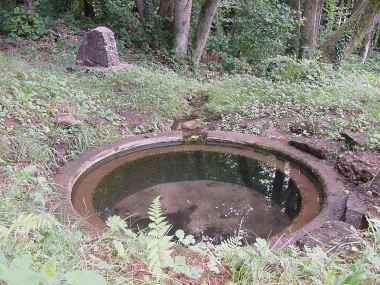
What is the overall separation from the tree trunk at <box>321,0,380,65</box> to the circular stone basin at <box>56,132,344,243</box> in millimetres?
5164

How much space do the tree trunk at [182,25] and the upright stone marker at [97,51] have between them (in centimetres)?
266

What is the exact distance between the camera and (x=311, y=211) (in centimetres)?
462

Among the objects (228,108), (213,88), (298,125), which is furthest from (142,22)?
(298,125)

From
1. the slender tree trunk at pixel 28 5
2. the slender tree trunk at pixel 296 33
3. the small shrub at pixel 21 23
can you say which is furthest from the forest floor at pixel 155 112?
the slender tree trunk at pixel 296 33

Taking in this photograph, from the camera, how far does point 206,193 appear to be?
512cm

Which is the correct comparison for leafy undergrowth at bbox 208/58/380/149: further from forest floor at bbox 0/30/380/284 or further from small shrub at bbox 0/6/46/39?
small shrub at bbox 0/6/46/39

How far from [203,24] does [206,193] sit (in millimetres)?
6795

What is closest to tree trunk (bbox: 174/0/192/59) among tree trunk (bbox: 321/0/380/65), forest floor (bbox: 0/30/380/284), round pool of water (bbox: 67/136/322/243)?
forest floor (bbox: 0/30/380/284)

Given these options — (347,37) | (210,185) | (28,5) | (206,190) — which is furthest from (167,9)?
(206,190)

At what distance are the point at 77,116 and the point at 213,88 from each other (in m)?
2.96

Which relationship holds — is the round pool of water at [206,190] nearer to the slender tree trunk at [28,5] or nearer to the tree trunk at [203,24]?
the tree trunk at [203,24]

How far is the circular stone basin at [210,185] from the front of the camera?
14.7 ft

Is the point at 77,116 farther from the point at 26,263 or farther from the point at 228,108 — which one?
the point at 26,263

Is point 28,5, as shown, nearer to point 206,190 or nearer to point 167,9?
point 167,9
